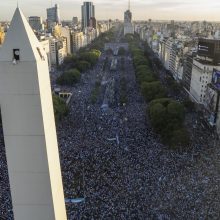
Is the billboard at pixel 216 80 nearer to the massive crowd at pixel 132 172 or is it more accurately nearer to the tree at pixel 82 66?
the massive crowd at pixel 132 172

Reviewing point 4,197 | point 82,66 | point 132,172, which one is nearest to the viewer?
point 4,197

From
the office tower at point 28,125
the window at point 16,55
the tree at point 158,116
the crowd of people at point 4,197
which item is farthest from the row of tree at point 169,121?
the window at point 16,55

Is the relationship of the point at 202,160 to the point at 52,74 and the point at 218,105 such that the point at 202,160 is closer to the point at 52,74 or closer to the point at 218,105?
the point at 218,105

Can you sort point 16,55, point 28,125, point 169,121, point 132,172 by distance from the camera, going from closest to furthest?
point 16,55
point 28,125
point 132,172
point 169,121

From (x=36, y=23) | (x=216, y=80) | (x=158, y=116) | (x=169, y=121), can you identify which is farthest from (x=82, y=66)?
(x=36, y=23)

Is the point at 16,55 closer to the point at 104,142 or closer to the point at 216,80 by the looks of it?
the point at 104,142

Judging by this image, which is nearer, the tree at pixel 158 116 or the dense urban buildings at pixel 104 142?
the dense urban buildings at pixel 104 142

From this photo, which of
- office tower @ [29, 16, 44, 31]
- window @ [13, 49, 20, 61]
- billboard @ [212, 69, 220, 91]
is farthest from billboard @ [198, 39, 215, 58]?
office tower @ [29, 16, 44, 31]
